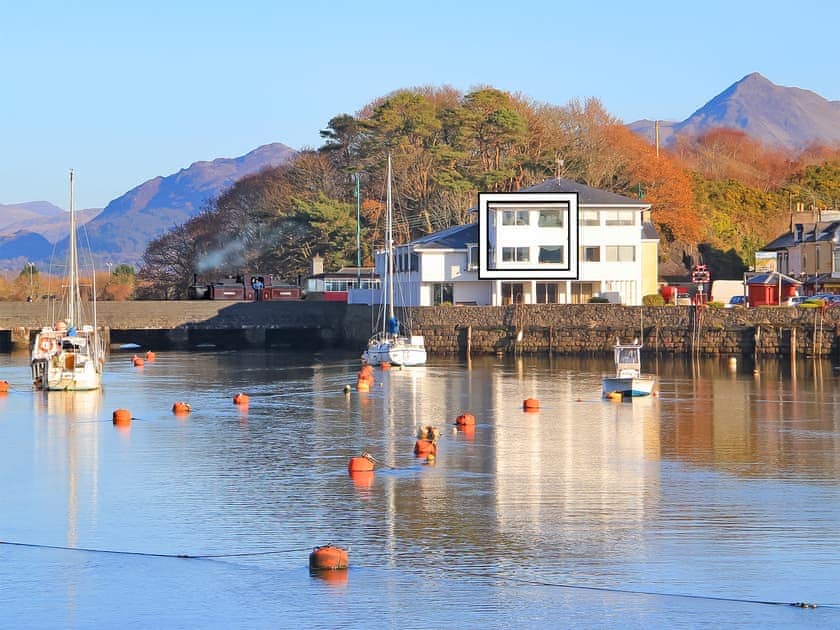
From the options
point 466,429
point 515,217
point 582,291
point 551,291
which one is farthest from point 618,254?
point 466,429

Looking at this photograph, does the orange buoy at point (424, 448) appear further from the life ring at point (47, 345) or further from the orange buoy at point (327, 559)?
the life ring at point (47, 345)

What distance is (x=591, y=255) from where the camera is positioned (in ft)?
302

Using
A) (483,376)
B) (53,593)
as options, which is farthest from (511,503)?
(483,376)

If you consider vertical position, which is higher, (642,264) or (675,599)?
(642,264)

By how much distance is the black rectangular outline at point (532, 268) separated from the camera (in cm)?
9106

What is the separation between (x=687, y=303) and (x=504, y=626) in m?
A: 72.7

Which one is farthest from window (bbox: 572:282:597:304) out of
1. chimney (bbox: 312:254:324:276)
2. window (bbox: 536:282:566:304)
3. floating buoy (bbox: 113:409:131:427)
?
floating buoy (bbox: 113:409:131:427)

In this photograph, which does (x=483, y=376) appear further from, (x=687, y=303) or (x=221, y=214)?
(x=221, y=214)

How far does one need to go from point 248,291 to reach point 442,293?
2688 centimetres

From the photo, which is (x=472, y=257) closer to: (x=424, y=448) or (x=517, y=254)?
(x=517, y=254)

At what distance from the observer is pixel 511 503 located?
103ft

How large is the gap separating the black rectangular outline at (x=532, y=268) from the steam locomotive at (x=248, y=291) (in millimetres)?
27224

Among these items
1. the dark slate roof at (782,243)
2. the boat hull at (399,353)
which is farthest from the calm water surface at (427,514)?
the dark slate roof at (782,243)

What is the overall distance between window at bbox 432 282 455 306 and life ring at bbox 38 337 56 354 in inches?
1402
